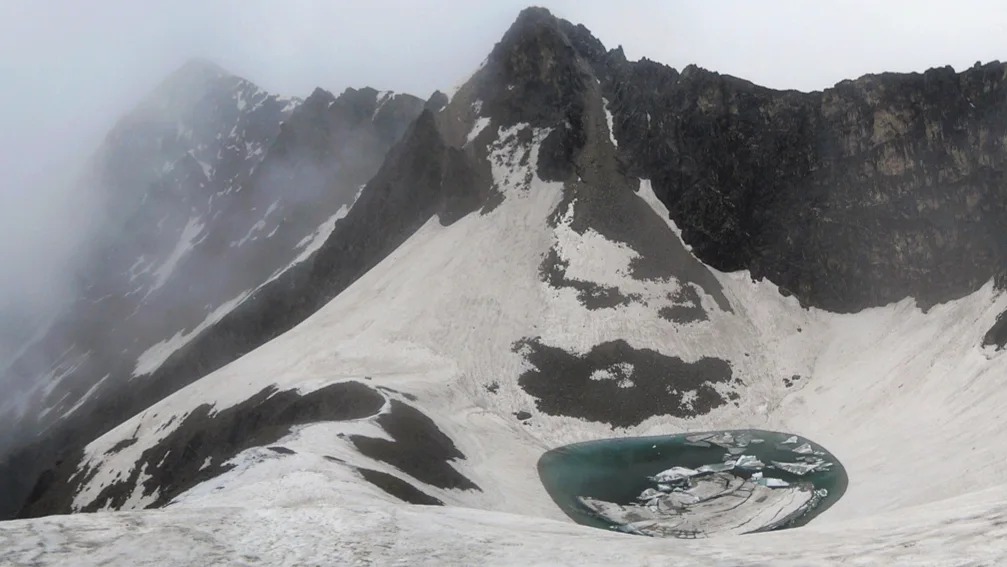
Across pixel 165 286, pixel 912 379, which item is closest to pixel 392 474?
pixel 912 379

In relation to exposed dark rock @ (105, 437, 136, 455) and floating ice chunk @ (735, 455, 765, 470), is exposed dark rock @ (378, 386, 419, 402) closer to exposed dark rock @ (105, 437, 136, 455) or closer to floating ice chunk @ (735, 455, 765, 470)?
floating ice chunk @ (735, 455, 765, 470)

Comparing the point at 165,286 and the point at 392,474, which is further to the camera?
the point at 165,286

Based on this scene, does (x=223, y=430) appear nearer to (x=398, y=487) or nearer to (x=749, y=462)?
(x=398, y=487)

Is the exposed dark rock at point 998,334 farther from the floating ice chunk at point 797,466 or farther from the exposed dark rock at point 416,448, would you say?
the exposed dark rock at point 416,448

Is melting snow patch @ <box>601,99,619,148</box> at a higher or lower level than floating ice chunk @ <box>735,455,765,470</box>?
higher

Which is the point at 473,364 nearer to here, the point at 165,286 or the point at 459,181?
the point at 459,181

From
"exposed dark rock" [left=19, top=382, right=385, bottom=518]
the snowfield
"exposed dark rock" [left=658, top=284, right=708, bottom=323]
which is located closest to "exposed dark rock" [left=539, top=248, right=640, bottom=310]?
the snowfield
